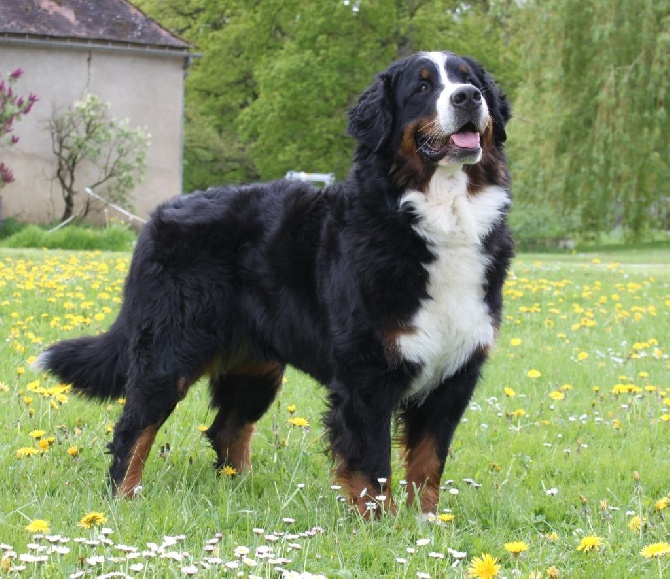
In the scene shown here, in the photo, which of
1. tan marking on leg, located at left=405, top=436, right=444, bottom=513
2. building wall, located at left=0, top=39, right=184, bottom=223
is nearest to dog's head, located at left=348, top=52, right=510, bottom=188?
tan marking on leg, located at left=405, top=436, right=444, bottom=513

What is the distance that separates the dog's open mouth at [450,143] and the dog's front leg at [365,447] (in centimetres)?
95

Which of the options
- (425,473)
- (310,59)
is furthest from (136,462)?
(310,59)

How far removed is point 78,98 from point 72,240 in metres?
8.95

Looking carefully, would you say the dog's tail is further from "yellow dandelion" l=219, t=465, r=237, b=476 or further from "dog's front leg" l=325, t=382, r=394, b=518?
"dog's front leg" l=325, t=382, r=394, b=518

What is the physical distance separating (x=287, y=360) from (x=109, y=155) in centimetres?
2104

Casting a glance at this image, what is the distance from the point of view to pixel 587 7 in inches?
979

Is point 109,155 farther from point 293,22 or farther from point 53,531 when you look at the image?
point 53,531

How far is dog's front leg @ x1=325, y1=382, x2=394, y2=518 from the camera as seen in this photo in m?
3.78

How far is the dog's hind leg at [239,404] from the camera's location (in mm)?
4629

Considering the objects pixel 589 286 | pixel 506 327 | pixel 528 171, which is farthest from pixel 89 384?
pixel 528 171

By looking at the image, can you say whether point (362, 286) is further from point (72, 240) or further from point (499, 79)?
point (499, 79)

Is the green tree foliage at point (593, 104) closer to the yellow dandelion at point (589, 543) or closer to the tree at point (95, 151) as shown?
the tree at point (95, 151)

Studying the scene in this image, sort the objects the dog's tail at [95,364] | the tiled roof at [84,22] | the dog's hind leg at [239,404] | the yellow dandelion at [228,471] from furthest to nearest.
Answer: the tiled roof at [84,22] < the dog's hind leg at [239,404] < the dog's tail at [95,364] < the yellow dandelion at [228,471]

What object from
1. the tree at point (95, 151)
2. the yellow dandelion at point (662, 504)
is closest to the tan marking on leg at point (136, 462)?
the yellow dandelion at point (662, 504)
